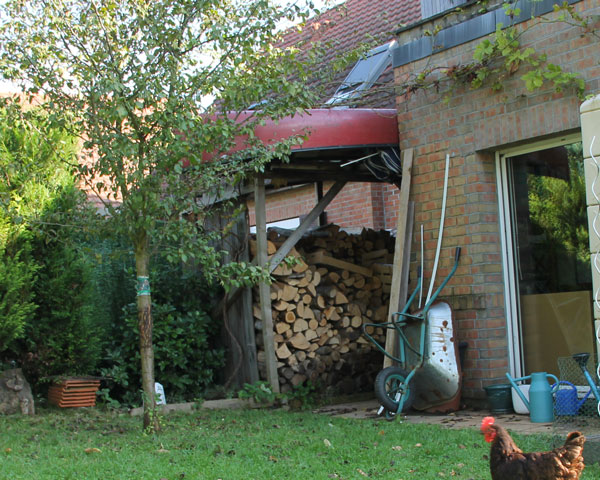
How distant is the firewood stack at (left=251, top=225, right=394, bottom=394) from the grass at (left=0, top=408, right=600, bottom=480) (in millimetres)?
1472

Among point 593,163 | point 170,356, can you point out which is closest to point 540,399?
point 593,163

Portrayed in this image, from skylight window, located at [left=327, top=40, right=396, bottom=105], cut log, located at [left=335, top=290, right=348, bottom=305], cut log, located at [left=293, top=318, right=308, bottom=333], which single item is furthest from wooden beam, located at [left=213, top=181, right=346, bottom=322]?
skylight window, located at [left=327, top=40, right=396, bottom=105]

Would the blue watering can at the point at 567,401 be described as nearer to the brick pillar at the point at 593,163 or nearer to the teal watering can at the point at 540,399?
the teal watering can at the point at 540,399

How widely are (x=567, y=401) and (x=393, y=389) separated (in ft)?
5.35

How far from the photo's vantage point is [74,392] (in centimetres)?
773

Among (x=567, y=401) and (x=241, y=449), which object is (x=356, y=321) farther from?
(x=241, y=449)

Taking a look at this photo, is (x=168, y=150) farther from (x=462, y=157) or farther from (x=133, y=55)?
(x=462, y=157)

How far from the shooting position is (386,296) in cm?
964

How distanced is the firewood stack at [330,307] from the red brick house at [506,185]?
1407 millimetres

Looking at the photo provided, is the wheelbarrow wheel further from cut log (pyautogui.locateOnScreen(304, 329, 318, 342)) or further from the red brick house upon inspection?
cut log (pyautogui.locateOnScreen(304, 329, 318, 342))

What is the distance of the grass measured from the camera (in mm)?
4832

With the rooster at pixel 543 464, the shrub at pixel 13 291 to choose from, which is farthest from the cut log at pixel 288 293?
the rooster at pixel 543 464

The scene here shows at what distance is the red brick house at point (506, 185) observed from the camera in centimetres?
688

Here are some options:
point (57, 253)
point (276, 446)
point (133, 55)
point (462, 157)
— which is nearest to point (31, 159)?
point (57, 253)
